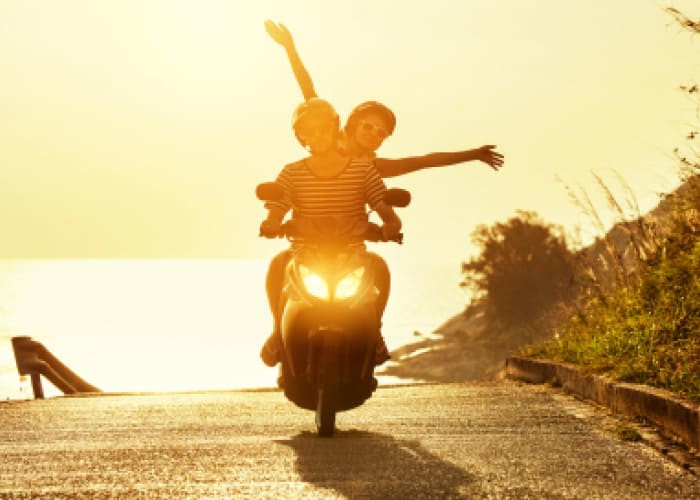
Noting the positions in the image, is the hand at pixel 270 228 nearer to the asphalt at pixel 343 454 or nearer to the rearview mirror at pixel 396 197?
the rearview mirror at pixel 396 197

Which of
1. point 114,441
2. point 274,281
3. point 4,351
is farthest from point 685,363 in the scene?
point 4,351

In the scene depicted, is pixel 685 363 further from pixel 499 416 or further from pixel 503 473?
pixel 503 473

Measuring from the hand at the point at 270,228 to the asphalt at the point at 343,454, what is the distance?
131cm

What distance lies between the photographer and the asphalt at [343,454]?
5910 millimetres

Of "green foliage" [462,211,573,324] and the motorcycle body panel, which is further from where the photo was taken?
"green foliage" [462,211,573,324]

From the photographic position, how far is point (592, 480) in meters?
6.08

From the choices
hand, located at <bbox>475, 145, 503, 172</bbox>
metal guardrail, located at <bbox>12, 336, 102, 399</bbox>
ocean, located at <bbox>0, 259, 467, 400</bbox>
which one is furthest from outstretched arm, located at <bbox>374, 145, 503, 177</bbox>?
ocean, located at <bbox>0, 259, 467, 400</bbox>

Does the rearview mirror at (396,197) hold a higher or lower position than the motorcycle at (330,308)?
higher

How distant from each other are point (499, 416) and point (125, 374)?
3477 inches

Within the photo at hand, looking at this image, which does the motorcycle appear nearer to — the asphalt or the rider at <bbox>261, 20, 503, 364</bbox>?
the asphalt

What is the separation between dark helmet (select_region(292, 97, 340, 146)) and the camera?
769 cm

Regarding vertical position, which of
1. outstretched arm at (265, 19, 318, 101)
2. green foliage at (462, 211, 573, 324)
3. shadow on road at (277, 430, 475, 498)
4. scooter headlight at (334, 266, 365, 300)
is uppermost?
green foliage at (462, 211, 573, 324)

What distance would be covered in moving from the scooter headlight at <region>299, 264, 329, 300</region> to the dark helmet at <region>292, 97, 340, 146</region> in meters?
1.07

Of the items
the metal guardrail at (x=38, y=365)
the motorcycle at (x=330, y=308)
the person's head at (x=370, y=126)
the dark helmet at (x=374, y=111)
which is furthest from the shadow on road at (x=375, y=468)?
the metal guardrail at (x=38, y=365)
